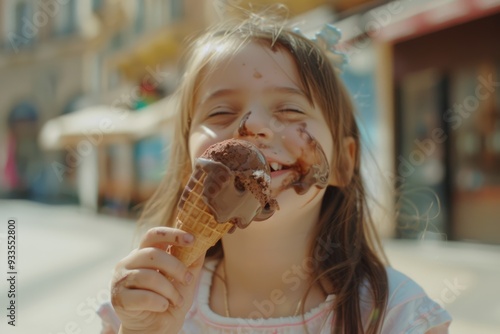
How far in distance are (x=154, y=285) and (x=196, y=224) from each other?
Answer: 148mm

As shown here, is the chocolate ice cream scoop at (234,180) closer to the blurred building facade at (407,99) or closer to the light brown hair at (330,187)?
the light brown hair at (330,187)

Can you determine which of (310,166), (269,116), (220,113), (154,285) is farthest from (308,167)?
(154,285)

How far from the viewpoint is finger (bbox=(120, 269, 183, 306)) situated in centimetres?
106

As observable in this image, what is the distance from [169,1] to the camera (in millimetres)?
14609

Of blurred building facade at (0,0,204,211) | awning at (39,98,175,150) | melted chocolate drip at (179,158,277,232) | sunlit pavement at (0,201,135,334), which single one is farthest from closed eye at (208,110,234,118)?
blurred building facade at (0,0,204,211)

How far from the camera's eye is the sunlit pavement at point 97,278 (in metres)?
3.60

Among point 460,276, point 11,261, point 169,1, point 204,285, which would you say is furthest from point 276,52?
point 169,1

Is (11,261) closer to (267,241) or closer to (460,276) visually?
(267,241)

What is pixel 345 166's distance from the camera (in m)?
1.61

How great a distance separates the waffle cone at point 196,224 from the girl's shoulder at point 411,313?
484 mm

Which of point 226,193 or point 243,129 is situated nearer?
point 226,193

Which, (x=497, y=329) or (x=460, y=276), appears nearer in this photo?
(x=497, y=329)

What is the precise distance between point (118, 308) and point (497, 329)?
2.95 meters

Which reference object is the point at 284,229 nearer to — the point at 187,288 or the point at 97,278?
the point at 187,288
